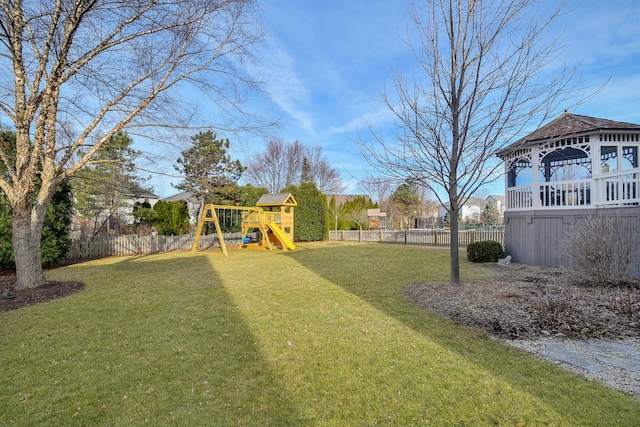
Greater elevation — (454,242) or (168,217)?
(168,217)

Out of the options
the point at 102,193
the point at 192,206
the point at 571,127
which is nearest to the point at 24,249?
the point at 102,193

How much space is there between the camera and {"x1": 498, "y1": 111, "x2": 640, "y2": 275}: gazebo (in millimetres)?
7707

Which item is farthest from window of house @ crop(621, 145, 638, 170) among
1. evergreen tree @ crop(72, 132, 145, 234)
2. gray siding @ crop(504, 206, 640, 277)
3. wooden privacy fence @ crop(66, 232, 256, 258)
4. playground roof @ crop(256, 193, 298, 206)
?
evergreen tree @ crop(72, 132, 145, 234)

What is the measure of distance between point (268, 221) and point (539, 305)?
1264cm

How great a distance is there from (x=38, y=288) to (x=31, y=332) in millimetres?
2975

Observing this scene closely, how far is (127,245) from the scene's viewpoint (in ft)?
45.0

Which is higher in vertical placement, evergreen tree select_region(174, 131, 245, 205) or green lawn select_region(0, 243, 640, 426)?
evergreen tree select_region(174, 131, 245, 205)

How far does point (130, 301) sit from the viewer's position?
5.46 m

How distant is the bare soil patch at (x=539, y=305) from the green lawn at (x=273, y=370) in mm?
509

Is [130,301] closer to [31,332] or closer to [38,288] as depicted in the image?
[31,332]

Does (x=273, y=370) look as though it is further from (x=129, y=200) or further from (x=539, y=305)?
(x=129, y=200)

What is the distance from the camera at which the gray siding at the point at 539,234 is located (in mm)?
8406

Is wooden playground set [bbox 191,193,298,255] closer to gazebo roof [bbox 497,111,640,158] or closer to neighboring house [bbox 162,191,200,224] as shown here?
neighboring house [bbox 162,191,200,224]

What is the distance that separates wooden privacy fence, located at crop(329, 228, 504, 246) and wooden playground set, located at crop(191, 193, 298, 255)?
248 inches
